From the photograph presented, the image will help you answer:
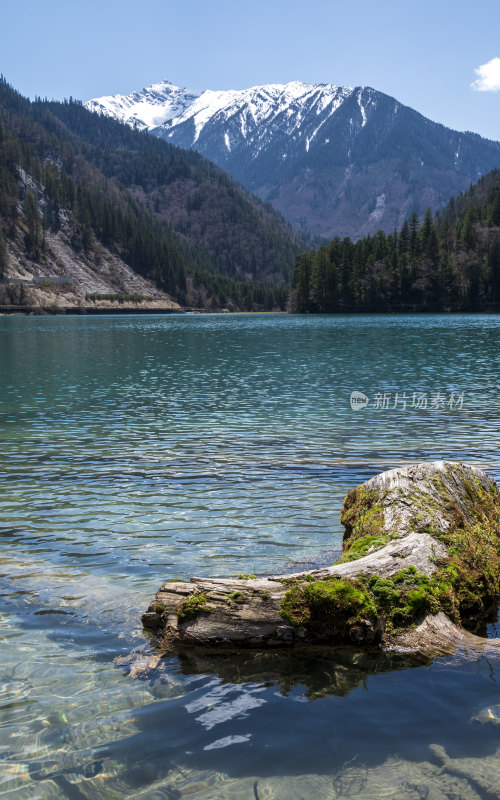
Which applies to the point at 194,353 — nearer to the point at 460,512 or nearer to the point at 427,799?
the point at 460,512

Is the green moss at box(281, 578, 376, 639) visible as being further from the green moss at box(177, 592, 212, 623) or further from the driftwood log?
the green moss at box(177, 592, 212, 623)

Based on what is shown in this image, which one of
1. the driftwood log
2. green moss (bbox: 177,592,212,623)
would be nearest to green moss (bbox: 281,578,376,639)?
the driftwood log

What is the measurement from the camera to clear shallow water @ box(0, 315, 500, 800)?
602 cm

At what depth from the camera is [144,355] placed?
230 feet

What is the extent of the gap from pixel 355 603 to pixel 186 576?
3712 mm

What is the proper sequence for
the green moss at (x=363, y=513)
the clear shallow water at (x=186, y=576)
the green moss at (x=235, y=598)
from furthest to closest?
the green moss at (x=363, y=513) < the green moss at (x=235, y=598) < the clear shallow water at (x=186, y=576)

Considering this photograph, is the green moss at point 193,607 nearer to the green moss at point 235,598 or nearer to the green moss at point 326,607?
the green moss at point 235,598

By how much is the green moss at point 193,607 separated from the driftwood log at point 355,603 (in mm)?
12

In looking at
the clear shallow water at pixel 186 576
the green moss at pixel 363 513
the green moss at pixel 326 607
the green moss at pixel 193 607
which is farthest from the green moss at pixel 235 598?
the green moss at pixel 363 513

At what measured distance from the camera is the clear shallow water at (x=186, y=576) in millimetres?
6020

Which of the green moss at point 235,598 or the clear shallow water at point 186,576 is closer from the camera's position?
the clear shallow water at point 186,576

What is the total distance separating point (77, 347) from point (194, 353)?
18300mm

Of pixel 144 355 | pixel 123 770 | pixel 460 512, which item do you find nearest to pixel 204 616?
pixel 123 770

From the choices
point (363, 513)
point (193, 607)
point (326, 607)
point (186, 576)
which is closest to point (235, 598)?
point (193, 607)
